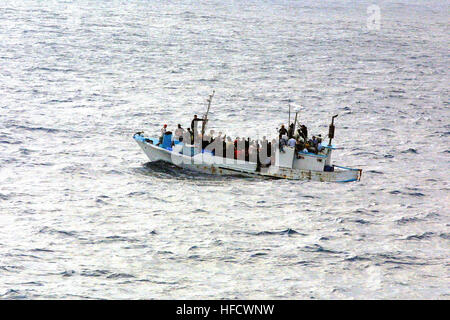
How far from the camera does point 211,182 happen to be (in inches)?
1580

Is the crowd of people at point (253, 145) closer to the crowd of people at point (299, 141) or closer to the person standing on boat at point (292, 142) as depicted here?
the crowd of people at point (299, 141)

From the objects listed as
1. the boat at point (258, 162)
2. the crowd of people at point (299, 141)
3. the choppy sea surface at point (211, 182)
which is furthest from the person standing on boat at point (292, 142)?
the choppy sea surface at point (211, 182)

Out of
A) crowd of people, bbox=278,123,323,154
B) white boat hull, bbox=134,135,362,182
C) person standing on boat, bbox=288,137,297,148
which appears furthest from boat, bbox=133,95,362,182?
person standing on boat, bbox=288,137,297,148

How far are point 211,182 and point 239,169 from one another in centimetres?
189

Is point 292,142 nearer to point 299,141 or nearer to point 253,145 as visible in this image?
point 299,141

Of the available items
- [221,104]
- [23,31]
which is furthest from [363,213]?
[23,31]

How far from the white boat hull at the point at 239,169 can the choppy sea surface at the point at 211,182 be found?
59 centimetres

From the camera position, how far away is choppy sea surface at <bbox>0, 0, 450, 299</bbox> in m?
27.3

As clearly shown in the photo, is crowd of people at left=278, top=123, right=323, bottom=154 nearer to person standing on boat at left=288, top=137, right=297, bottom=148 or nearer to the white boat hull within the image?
person standing on boat at left=288, top=137, right=297, bottom=148

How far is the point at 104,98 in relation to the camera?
214 ft

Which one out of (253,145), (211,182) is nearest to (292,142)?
(253,145)

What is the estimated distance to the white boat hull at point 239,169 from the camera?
40531 millimetres
